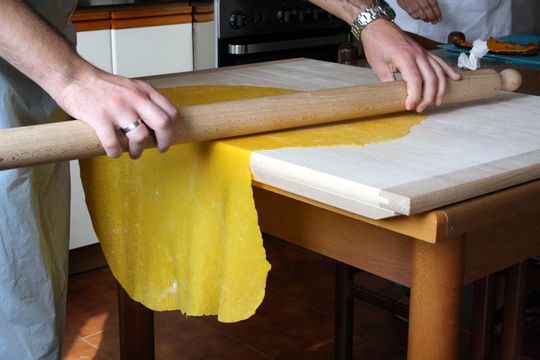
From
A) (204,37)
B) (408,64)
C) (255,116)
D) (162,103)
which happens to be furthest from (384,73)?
(204,37)

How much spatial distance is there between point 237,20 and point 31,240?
1.66 meters

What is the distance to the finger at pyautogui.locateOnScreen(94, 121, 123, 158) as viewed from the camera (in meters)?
0.94

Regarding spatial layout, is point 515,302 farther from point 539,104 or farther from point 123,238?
point 123,238

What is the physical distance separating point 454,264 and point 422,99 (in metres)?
0.35

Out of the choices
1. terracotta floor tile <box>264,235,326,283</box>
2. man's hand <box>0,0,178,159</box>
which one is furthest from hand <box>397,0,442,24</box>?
man's hand <box>0,0,178,159</box>

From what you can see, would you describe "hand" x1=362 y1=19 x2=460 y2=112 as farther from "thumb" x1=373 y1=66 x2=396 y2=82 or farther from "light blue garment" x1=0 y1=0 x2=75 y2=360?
"light blue garment" x1=0 y1=0 x2=75 y2=360

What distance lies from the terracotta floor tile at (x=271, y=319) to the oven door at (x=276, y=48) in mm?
755

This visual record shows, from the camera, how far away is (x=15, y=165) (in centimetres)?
91

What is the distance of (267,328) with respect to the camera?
92.4 inches

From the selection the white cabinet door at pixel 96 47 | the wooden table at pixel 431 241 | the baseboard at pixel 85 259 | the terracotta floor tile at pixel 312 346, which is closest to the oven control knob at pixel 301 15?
the white cabinet door at pixel 96 47

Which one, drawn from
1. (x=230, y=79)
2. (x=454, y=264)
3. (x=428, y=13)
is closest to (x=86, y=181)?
(x=230, y=79)

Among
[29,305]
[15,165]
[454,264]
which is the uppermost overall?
[15,165]

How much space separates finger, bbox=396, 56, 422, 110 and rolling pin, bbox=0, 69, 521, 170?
0.01 metres

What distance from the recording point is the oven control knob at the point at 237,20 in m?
2.74
